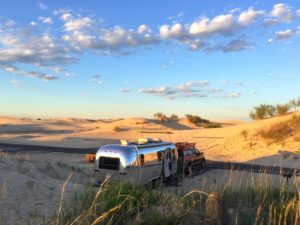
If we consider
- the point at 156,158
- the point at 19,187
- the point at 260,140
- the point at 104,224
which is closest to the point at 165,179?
the point at 156,158

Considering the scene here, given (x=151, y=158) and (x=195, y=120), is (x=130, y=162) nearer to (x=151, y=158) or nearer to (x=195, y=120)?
(x=151, y=158)

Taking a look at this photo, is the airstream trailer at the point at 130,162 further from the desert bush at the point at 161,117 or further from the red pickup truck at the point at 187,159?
the desert bush at the point at 161,117

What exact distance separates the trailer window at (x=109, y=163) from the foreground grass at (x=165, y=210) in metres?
7.33

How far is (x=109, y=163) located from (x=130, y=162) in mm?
938

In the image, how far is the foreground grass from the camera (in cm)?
731

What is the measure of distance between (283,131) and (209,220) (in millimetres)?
38295

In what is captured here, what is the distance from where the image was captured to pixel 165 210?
7992 mm

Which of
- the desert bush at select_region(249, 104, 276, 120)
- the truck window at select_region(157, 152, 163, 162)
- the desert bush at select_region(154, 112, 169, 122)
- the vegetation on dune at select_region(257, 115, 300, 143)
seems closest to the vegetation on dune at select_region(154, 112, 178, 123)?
the desert bush at select_region(154, 112, 169, 122)

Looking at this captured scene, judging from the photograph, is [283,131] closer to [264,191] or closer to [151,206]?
[264,191]

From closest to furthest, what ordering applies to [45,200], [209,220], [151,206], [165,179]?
[209,220] < [151,206] < [45,200] < [165,179]

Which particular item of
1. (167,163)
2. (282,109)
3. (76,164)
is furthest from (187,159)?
(282,109)

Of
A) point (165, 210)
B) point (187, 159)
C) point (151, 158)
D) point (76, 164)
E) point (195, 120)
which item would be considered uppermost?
point (195, 120)

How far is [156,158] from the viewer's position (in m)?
20.0

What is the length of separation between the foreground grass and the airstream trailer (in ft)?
22.8
